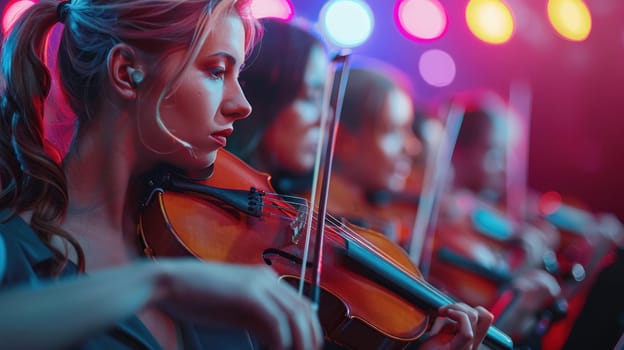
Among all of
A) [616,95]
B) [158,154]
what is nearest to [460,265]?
[616,95]

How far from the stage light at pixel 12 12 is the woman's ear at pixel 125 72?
18cm

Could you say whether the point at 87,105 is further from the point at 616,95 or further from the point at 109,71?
the point at 616,95

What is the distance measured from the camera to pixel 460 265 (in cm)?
213

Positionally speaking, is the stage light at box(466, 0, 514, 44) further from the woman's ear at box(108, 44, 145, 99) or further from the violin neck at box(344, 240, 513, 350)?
the woman's ear at box(108, 44, 145, 99)

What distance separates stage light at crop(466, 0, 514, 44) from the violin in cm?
139

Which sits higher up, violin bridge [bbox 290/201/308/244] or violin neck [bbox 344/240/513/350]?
violin bridge [bbox 290/201/308/244]

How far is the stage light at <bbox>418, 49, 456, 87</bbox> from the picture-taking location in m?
2.34

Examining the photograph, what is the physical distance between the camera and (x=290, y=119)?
49.6 inches

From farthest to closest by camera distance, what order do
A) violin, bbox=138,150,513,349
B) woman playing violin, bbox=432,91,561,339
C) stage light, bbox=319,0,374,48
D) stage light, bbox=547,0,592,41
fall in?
woman playing violin, bbox=432,91,561,339
stage light, bbox=547,0,592,41
stage light, bbox=319,0,374,48
violin, bbox=138,150,513,349

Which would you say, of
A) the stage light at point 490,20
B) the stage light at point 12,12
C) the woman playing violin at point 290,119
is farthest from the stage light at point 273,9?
the stage light at point 490,20

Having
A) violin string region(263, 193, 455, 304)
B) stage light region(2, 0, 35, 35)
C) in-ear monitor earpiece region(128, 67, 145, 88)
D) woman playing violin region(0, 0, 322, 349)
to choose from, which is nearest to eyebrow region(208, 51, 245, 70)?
woman playing violin region(0, 0, 322, 349)

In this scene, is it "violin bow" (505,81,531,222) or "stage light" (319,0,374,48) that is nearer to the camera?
"stage light" (319,0,374,48)

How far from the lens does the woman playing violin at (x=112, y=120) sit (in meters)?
0.84

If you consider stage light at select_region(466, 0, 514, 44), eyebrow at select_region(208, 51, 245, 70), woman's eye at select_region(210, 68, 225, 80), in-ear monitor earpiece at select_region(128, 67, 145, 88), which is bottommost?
in-ear monitor earpiece at select_region(128, 67, 145, 88)
